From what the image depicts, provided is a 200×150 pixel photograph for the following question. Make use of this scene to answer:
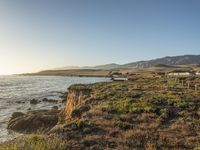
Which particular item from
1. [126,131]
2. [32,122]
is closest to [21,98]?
[32,122]

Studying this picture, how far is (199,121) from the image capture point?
13164 millimetres

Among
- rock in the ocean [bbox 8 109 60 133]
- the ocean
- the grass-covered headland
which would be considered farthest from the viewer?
the ocean

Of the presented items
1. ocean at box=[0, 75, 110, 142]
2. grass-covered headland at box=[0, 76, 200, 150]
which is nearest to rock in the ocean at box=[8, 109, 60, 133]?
ocean at box=[0, 75, 110, 142]

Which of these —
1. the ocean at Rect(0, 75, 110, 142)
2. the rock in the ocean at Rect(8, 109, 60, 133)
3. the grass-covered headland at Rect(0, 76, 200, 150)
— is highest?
the grass-covered headland at Rect(0, 76, 200, 150)

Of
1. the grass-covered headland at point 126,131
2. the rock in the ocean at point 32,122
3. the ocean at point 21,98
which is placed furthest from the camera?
the ocean at point 21,98

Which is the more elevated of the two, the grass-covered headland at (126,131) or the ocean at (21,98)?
the grass-covered headland at (126,131)

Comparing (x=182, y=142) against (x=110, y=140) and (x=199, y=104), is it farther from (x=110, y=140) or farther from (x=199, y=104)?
(x=199, y=104)

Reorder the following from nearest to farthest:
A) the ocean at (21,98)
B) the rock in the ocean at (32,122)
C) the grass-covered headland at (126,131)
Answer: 1. the grass-covered headland at (126,131)
2. the rock in the ocean at (32,122)
3. the ocean at (21,98)

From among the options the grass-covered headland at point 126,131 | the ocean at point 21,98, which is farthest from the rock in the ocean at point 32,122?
the grass-covered headland at point 126,131

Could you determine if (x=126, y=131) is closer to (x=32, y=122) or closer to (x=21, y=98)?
(x=32, y=122)

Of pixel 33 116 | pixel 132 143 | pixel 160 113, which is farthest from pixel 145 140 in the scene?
pixel 33 116

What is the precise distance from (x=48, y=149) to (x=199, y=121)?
28.6 feet

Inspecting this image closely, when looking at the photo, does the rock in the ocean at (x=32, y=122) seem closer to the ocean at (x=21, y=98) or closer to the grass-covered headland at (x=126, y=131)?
the ocean at (x=21, y=98)

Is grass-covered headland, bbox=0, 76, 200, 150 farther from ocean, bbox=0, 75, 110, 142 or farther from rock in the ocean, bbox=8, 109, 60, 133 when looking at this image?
rock in the ocean, bbox=8, 109, 60, 133
